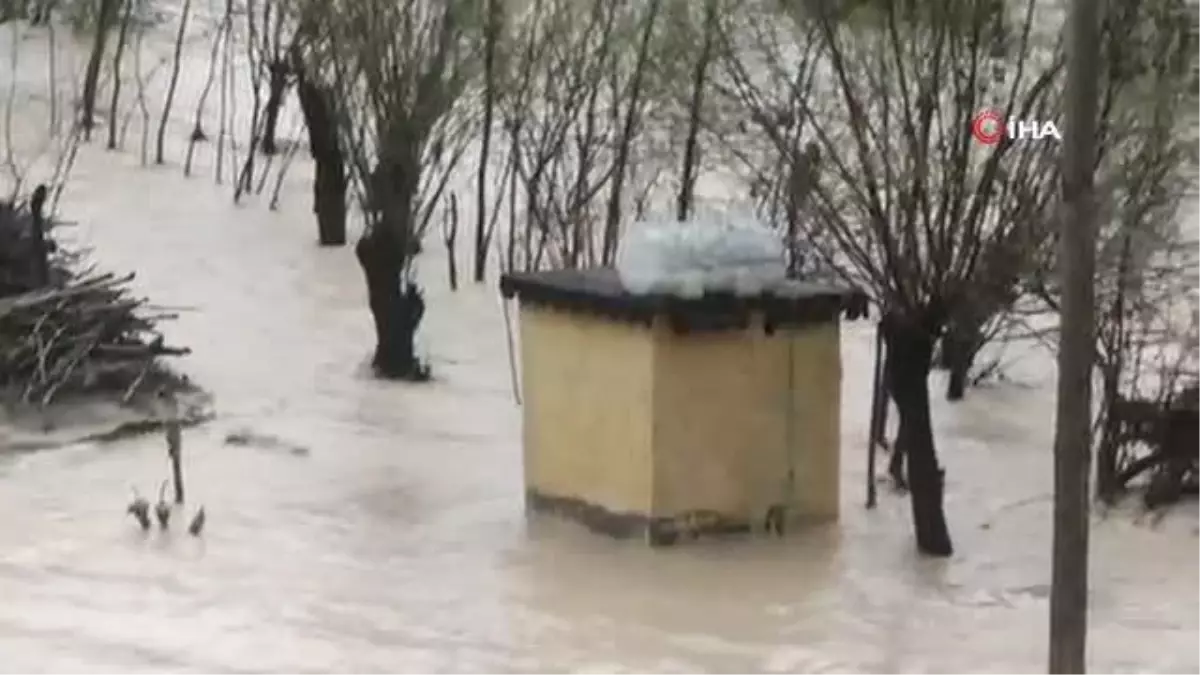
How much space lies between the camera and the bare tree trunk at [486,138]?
13703 millimetres

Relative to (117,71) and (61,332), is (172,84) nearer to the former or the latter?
(117,71)

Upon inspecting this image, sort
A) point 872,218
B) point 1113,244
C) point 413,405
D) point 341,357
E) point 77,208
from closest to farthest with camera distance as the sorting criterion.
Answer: point 872,218, point 1113,244, point 413,405, point 341,357, point 77,208

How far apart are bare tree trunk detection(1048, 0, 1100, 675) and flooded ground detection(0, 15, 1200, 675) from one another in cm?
129

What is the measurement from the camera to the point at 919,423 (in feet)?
29.5

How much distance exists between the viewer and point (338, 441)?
1101 cm

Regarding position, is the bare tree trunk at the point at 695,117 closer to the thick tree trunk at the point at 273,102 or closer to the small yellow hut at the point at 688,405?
the small yellow hut at the point at 688,405

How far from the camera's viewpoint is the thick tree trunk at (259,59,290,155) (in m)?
17.4

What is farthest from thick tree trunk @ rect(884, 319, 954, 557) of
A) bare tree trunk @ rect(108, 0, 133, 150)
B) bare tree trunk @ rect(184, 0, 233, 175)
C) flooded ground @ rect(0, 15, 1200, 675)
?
bare tree trunk @ rect(108, 0, 133, 150)

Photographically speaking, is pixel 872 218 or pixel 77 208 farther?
pixel 77 208

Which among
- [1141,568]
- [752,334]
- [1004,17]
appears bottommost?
[1141,568]

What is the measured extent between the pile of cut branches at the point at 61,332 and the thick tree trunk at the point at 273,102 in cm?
555

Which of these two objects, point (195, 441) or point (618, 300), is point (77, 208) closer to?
point (195, 441)

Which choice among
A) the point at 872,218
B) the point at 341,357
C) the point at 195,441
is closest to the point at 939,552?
the point at 872,218

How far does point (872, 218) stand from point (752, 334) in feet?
2.05
